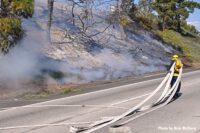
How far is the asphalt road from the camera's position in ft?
37.9

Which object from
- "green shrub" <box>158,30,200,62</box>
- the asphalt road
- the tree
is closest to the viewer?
the asphalt road

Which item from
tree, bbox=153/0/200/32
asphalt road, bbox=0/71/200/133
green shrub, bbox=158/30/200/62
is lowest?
asphalt road, bbox=0/71/200/133

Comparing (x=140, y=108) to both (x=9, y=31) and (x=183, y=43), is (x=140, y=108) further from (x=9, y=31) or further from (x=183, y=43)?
(x=183, y=43)

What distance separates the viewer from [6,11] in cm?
2130

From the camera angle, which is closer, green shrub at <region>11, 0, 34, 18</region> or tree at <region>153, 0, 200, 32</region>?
green shrub at <region>11, 0, 34, 18</region>

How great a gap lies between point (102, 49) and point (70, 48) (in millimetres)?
4268

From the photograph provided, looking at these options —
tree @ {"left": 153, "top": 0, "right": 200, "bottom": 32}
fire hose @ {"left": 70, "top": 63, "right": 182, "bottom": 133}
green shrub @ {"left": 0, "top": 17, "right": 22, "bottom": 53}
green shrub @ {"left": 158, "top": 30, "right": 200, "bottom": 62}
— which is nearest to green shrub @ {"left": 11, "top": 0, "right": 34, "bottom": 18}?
green shrub @ {"left": 0, "top": 17, "right": 22, "bottom": 53}

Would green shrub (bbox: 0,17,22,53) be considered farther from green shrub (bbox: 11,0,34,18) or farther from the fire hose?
the fire hose

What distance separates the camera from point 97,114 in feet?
45.5

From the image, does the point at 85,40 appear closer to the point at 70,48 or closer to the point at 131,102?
the point at 70,48

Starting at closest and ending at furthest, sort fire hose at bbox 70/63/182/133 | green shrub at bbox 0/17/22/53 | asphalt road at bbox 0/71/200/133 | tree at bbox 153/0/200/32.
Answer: fire hose at bbox 70/63/182/133, asphalt road at bbox 0/71/200/133, green shrub at bbox 0/17/22/53, tree at bbox 153/0/200/32

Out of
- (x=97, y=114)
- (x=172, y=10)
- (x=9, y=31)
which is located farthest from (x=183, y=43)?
(x=97, y=114)

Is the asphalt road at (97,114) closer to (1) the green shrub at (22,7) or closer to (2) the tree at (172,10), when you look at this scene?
(1) the green shrub at (22,7)

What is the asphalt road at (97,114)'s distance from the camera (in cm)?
1154
